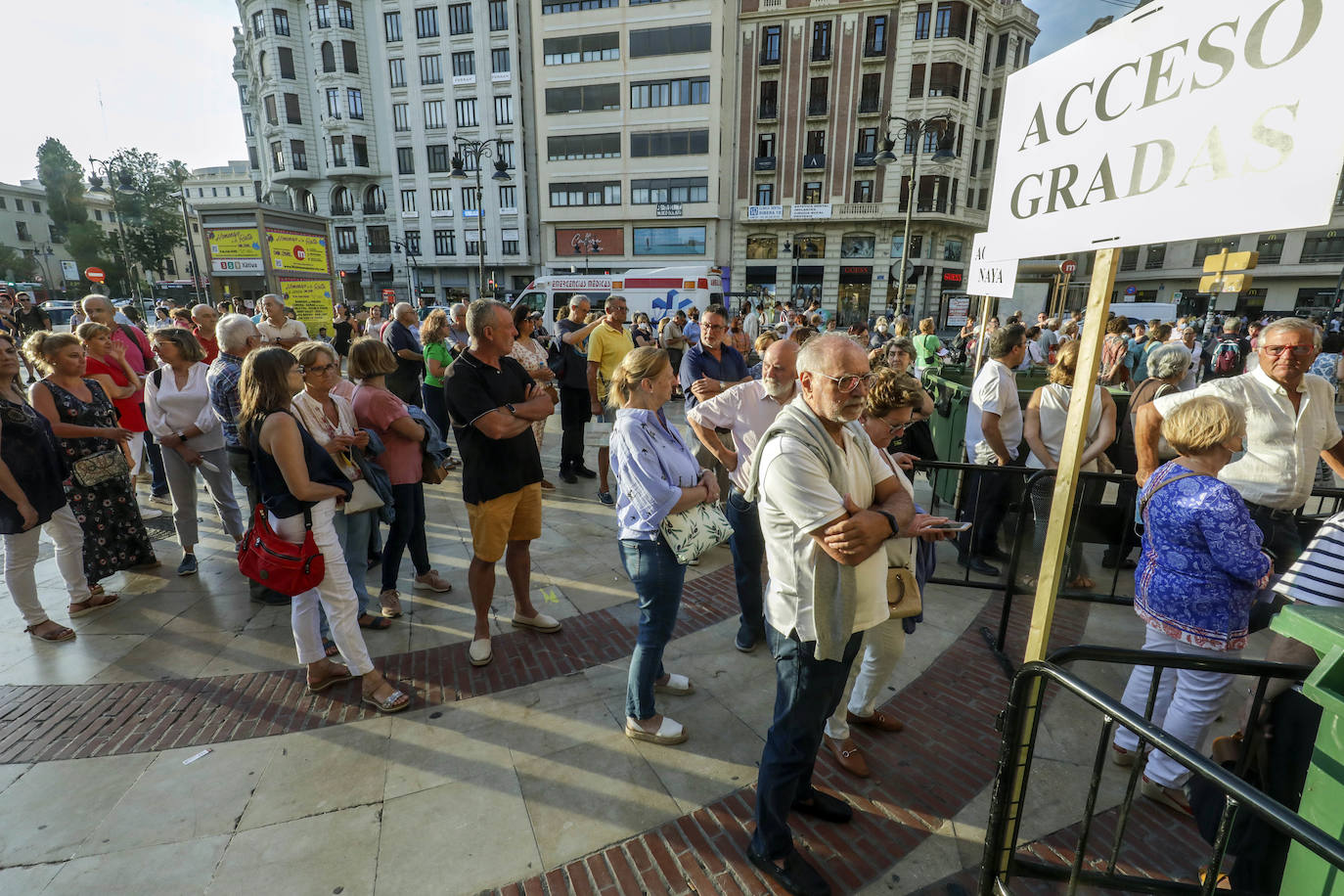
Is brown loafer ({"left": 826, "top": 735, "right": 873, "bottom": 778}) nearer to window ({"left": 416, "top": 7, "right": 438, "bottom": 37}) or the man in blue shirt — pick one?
the man in blue shirt

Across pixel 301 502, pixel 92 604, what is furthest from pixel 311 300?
pixel 301 502

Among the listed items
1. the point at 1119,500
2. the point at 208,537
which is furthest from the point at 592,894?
the point at 208,537

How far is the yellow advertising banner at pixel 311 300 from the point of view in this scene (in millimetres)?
13117

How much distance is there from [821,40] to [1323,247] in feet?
115

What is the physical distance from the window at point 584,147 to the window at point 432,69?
9.81 metres

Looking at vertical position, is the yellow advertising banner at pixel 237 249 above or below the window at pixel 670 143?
below

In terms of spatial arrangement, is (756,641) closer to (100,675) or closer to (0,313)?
(100,675)

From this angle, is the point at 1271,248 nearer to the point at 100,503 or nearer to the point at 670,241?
the point at 670,241

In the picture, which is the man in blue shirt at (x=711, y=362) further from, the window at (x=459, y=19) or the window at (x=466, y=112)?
the window at (x=459, y=19)

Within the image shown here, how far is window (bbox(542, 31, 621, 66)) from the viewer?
35531 millimetres

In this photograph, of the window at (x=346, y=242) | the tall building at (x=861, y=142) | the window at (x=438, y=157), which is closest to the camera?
the tall building at (x=861, y=142)

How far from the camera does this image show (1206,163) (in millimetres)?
1581

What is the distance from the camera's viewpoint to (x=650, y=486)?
270 centimetres

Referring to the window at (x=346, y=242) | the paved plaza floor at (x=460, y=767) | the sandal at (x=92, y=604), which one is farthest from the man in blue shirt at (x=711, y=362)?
the window at (x=346, y=242)
